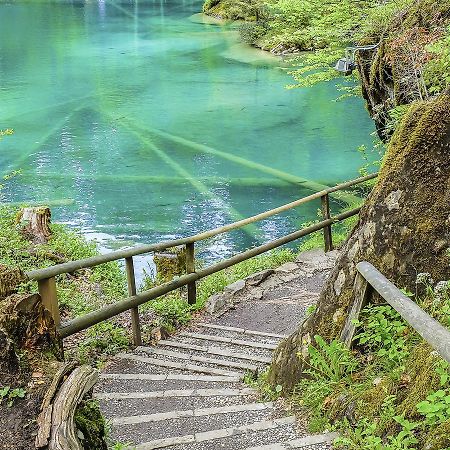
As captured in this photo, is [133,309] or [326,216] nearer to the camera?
[133,309]

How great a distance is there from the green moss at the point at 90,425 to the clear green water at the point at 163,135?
9.16 meters

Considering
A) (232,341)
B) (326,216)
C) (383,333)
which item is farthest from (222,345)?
(326,216)

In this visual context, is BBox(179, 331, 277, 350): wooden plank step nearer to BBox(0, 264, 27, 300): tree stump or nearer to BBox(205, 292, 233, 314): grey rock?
BBox(205, 292, 233, 314): grey rock

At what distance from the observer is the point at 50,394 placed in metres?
2.47

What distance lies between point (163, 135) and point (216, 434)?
54.2 feet

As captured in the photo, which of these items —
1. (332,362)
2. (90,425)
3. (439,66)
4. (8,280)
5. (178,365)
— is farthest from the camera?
(439,66)

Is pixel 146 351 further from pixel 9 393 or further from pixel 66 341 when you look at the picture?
pixel 9 393

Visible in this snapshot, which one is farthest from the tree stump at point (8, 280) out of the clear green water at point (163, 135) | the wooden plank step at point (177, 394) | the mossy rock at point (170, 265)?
the clear green water at point (163, 135)

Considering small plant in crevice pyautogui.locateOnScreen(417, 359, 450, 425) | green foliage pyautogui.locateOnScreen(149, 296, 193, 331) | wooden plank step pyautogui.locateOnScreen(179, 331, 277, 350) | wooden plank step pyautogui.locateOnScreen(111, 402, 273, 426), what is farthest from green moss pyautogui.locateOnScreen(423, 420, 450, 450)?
green foliage pyautogui.locateOnScreen(149, 296, 193, 331)

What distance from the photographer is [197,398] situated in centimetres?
410

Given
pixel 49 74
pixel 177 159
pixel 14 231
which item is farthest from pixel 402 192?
pixel 49 74

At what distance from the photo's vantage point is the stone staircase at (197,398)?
328 cm

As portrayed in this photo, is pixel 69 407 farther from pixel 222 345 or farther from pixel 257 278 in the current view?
pixel 257 278

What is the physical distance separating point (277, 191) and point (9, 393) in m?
12.7
